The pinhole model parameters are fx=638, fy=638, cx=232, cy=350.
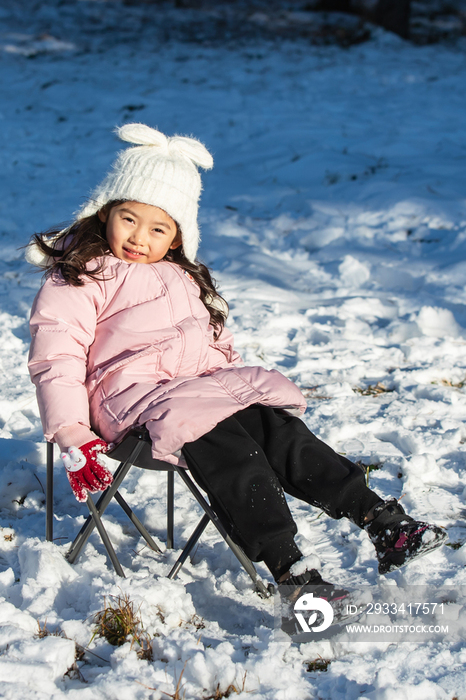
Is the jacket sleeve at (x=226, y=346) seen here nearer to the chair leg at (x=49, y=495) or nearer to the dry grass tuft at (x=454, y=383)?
the chair leg at (x=49, y=495)

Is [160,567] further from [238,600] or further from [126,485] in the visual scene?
[126,485]

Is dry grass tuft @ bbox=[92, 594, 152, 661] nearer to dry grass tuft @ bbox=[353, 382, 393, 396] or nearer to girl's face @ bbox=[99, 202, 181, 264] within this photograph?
girl's face @ bbox=[99, 202, 181, 264]

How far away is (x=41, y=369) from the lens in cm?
207

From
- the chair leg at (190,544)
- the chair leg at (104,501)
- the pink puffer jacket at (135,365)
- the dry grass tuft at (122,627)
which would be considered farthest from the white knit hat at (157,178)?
the dry grass tuft at (122,627)

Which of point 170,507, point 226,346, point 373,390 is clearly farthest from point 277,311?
point 170,507

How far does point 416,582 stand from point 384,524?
320mm

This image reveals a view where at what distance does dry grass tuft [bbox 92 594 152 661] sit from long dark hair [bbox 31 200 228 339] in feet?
3.51

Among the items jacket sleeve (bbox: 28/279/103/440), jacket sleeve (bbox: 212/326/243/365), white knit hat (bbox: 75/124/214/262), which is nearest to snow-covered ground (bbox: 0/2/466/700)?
jacket sleeve (bbox: 28/279/103/440)

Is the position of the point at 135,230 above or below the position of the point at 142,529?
above

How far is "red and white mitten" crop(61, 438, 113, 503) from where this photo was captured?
77.3 inches

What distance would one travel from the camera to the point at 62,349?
208 cm

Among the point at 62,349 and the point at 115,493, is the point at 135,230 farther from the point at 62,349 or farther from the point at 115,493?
→ the point at 115,493

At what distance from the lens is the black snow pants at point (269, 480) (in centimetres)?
196

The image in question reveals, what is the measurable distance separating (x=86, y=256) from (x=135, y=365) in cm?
46
